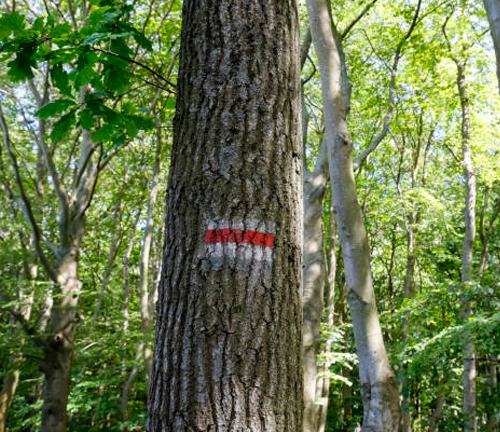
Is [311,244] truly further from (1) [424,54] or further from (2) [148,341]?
(1) [424,54]

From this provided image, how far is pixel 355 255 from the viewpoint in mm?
4523

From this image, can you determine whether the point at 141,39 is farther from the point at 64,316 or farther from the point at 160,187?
the point at 160,187

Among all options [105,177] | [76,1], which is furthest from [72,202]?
[105,177]

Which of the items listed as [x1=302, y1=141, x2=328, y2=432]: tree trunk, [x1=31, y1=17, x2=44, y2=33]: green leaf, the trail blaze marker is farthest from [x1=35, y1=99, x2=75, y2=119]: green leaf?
[x1=302, y1=141, x2=328, y2=432]: tree trunk

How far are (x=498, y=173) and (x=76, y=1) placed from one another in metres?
12.3

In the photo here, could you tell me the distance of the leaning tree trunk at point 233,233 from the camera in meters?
1.35

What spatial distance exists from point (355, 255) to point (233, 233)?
328cm

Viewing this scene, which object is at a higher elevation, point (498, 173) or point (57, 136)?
point (498, 173)

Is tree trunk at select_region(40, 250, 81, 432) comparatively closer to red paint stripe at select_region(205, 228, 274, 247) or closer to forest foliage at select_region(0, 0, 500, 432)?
forest foliage at select_region(0, 0, 500, 432)

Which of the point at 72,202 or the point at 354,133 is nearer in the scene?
the point at 72,202

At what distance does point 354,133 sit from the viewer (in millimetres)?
15305

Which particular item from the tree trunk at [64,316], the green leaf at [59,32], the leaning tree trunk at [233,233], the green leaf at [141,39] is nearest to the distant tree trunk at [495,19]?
the leaning tree trunk at [233,233]

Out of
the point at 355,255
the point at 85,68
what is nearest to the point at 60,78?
the point at 85,68

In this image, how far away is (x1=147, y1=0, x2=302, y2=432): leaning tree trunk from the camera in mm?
1354
